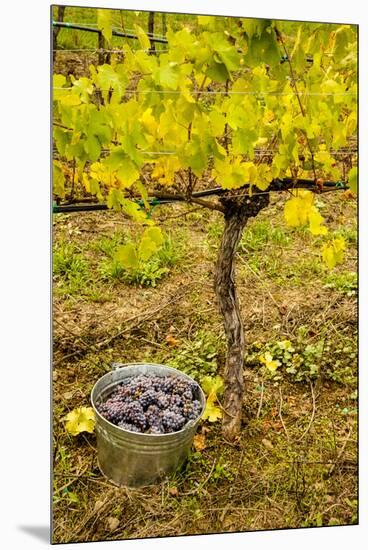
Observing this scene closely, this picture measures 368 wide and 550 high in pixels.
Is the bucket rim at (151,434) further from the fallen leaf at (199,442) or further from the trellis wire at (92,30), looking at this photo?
the trellis wire at (92,30)

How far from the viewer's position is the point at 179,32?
2.53 meters

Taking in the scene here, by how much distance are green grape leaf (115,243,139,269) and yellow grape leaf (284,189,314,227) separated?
51 centimetres

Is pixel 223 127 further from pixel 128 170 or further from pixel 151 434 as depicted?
pixel 151 434

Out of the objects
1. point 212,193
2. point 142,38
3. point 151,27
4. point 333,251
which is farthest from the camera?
point 333,251

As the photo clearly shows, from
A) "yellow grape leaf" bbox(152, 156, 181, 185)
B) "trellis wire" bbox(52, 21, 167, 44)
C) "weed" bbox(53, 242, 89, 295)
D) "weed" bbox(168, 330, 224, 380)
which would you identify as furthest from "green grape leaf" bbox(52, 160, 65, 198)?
"weed" bbox(168, 330, 224, 380)

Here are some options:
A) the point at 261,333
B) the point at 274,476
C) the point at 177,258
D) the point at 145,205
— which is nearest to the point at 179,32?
the point at 145,205

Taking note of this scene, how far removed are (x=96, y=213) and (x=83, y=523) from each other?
3.09ft

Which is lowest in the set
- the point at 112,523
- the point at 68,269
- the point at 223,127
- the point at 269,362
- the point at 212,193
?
the point at 112,523

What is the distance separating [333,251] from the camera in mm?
2869

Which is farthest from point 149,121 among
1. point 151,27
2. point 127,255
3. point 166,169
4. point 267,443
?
point 267,443

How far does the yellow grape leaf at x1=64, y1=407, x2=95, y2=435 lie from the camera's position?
8.82 feet

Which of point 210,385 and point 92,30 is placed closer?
point 92,30

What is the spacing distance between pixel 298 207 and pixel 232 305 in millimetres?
380

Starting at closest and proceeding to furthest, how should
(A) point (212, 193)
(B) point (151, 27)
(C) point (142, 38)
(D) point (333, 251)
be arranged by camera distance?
(C) point (142, 38) → (B) point (151, 27) → (A) point (212, 193) → (D) point (333, 251)
